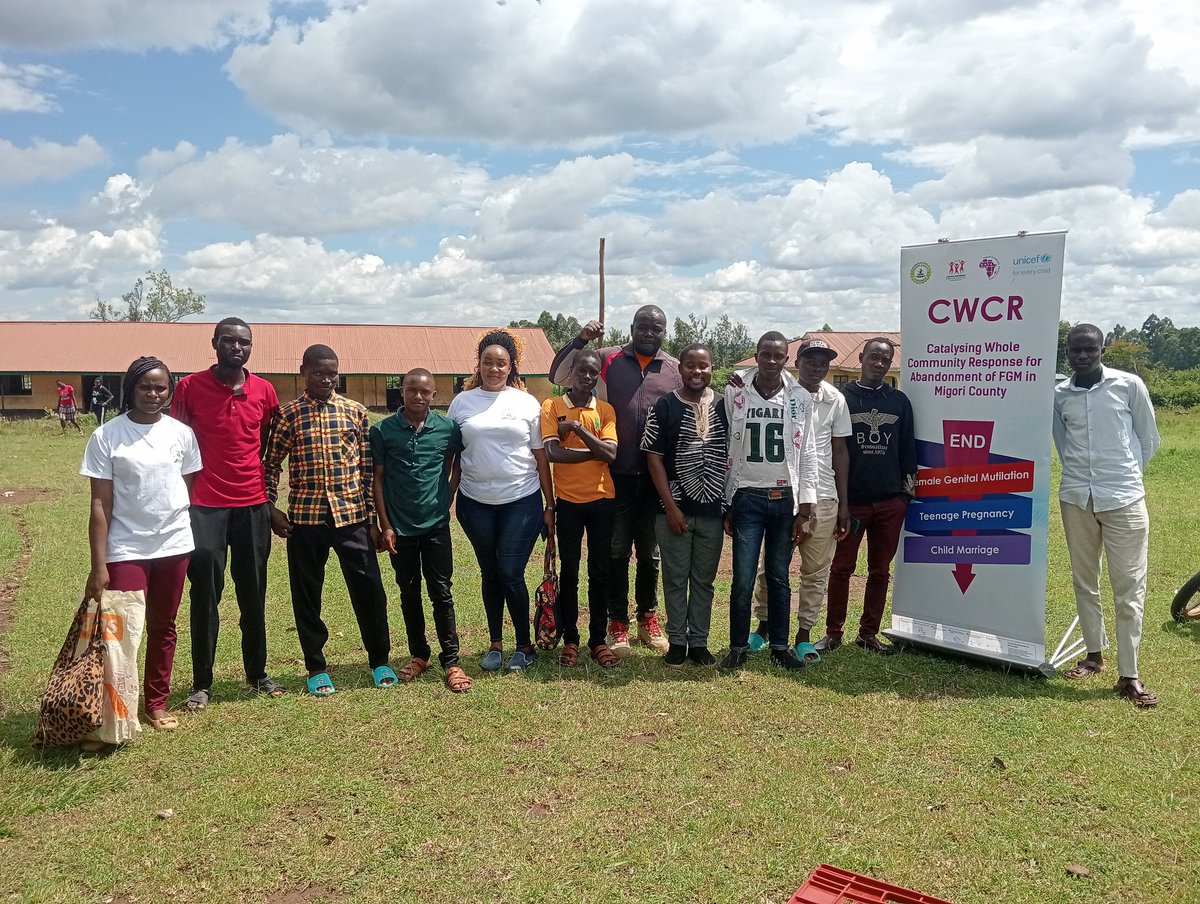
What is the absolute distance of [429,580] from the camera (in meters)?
5.42

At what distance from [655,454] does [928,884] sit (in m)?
2.79

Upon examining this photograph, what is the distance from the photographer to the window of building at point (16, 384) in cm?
3719

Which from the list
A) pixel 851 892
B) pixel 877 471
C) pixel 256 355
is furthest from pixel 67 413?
pixel 851 892

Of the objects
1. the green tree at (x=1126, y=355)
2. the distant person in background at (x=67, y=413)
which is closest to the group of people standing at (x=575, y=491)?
the distant person in background at (x=67, y=413)

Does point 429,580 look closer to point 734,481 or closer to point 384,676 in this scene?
point 384,676

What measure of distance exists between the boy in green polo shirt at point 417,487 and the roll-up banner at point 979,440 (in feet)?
10.0

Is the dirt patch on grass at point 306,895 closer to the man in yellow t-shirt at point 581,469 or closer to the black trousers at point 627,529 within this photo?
the man in yellow t-shirt at point 581,469

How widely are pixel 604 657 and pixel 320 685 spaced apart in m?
1.72

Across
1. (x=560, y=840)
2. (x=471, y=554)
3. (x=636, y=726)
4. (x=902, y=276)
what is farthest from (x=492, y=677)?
(x=471, y=554)

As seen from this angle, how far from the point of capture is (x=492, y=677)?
5504 millimetres

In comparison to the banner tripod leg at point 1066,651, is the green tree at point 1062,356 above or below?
above

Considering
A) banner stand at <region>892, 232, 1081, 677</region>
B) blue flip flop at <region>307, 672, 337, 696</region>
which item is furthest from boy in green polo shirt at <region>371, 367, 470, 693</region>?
banner stand at <region>892, 232, 1081, 677</region>

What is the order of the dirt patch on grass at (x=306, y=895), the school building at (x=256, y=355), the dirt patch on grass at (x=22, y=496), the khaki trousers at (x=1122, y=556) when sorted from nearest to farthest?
the dirt patch on grass at (x=306, y=895) → the khaki trousers at (x=1122, y=556) → the dirt patch on grass at (x=22, y=496) → the school building at (x=256, y=355)

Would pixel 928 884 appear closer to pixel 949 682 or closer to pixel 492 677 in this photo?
pixel 949 682
